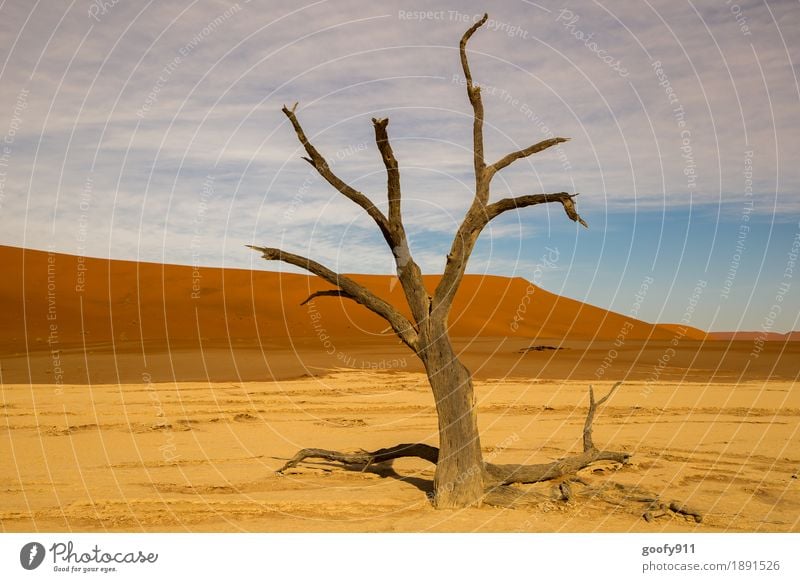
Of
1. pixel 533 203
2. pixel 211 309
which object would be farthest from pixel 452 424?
pixel 211 309

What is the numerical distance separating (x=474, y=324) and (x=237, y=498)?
7367 centimetres

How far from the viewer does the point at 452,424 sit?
33.3 feet

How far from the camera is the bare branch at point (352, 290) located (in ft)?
33.5

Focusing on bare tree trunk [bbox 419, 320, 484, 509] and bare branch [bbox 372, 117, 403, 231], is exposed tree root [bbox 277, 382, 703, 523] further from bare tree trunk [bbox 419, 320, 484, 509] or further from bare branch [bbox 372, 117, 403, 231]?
bare branch [bbox 372, 117, 403, 231]

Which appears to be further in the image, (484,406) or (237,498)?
(484,406)

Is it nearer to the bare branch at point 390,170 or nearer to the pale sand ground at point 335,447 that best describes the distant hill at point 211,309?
the pale sand ground at point 335,447

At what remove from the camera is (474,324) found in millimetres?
83750

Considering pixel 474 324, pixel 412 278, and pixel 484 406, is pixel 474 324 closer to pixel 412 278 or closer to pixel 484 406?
pixel 484 406

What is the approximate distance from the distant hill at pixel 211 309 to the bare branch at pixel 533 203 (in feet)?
132

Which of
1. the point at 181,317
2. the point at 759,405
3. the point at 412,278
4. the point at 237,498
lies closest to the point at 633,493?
the point at 412,278

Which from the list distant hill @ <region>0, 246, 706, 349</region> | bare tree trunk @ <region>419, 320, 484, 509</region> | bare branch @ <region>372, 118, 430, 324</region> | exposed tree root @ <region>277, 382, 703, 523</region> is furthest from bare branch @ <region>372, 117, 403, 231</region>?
distant hill @ <region>0, 246, 706, 349</region>

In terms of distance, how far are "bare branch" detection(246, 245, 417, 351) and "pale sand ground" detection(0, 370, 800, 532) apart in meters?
2.60
